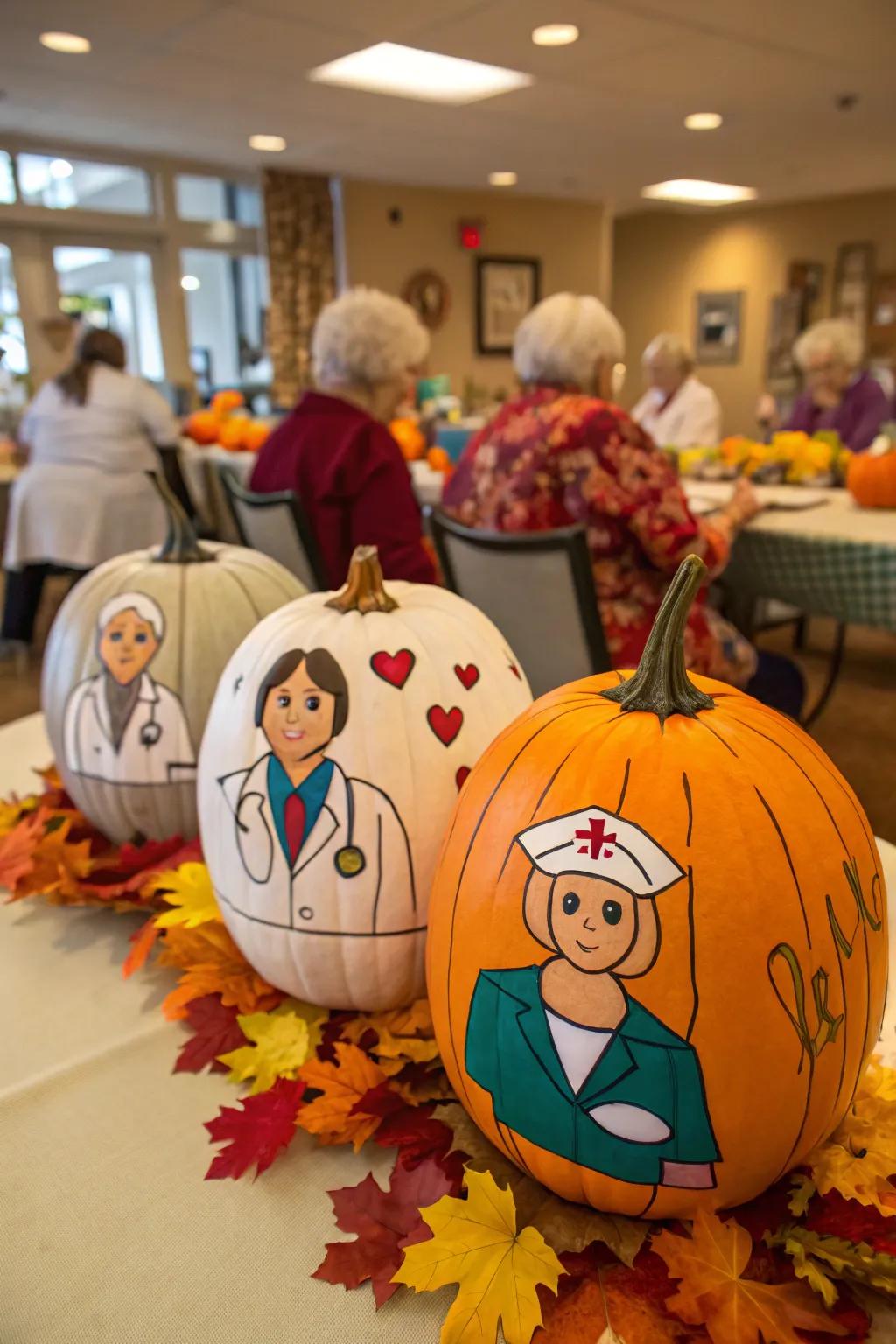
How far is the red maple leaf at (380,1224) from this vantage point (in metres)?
0.56

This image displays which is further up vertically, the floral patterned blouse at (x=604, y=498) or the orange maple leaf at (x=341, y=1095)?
the floral patterned blouse at (x=604, y=498)

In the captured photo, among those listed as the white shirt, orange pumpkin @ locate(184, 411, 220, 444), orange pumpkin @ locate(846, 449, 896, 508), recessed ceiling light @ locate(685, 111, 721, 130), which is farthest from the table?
Result: recessed ceiling light @ locate(685, 111, 721, 130)

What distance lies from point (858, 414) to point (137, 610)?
4839 millimetres

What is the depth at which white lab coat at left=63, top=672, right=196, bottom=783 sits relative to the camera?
90cm

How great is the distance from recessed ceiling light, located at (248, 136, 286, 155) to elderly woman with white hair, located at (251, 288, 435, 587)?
18.8 ft

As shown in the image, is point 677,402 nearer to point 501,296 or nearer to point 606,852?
point 606,852

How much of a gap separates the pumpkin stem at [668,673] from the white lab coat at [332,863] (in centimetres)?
20

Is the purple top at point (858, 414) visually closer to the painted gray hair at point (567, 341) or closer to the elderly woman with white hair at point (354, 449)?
the painted gray hair at point (567, 341)

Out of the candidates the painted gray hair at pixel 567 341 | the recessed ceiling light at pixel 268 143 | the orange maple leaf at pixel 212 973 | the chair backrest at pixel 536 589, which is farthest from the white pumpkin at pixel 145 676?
the recessed ceiling light at pixel 268 143

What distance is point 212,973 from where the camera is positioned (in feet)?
2.62

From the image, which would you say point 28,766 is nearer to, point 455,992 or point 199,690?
point 199,690

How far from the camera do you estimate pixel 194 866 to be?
88cm

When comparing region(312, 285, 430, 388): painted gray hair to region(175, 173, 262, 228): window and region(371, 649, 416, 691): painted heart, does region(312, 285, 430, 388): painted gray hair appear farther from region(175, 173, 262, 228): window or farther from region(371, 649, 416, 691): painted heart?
region(175, 173, 262, 228): window

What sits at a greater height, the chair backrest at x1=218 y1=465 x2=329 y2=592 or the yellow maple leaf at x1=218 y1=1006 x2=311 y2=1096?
the chair backrest at x1=218 y1=465 x2=329 y2=592
